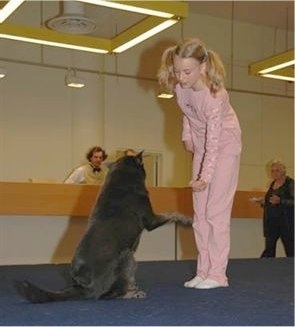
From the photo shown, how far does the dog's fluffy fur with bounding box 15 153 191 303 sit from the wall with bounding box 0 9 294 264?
5.85 metres

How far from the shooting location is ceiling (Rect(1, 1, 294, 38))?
8078 mm

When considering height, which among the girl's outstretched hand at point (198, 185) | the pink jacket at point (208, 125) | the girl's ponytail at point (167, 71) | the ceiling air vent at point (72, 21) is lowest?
the girl's outstretched hand at point (198, 185)

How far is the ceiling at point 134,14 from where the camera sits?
8078mm

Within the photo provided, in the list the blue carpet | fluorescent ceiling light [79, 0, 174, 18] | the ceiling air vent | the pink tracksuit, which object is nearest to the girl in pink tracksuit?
the pink tracksuit

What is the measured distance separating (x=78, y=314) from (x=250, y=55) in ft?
27.6

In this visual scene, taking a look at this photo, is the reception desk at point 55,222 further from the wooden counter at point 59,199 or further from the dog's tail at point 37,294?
the dog's tail at point 37,294

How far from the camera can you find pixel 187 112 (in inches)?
102

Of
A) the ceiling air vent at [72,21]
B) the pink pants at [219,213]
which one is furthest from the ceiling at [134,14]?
the pink pants at [219,213]

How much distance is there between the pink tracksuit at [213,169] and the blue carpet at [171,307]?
7.2 inches

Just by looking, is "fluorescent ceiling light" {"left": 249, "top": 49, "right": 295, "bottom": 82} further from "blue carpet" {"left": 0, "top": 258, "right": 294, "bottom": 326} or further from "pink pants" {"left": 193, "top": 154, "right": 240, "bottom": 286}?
"pink pants" {"left": 193, "top": 154, "right": 240, "bottom": 286}

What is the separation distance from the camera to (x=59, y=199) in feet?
16.7

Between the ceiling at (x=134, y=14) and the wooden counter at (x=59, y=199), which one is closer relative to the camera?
the wooden counter at (x=59, y=199)

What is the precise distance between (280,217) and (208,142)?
3270 millimetres

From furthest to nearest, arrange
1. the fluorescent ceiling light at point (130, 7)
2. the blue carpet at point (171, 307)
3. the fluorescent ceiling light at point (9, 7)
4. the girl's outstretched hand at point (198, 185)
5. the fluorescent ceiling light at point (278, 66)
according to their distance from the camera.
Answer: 1. the fluorescent ceiling light at point (278, 66)
2. the fluorescent ceiling light at point (9, 7)
3. the fluorescent ceiling light at point (130, 7)
4. the girl's outstretched hand at point (198, 185)
5. the blue carpet at point (171, 307)
